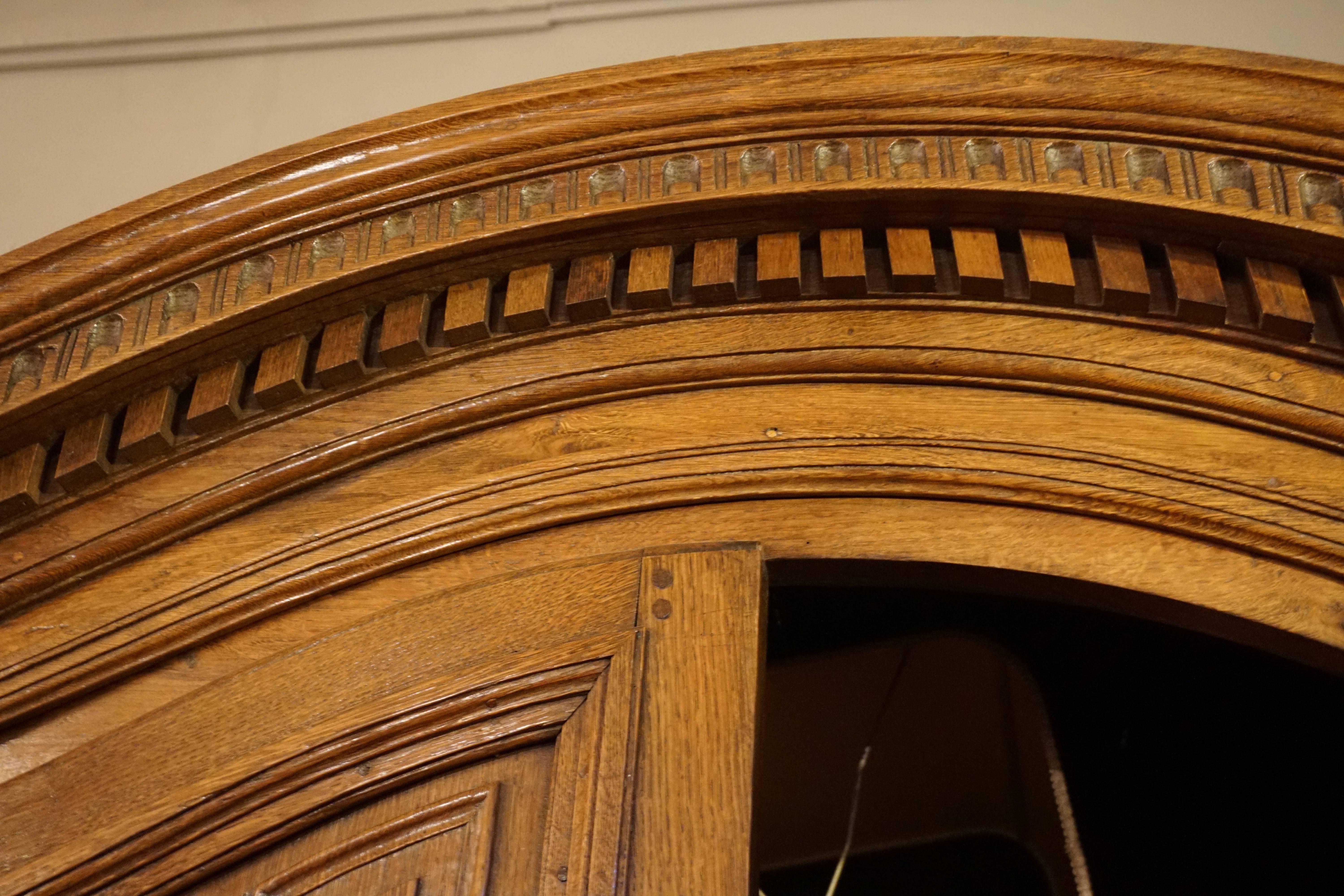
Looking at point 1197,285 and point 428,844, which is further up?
point 1197,285

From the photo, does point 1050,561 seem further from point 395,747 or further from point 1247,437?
point 395,747

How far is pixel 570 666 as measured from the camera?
71cm

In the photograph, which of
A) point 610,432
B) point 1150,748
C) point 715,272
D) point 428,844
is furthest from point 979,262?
point 1150,748

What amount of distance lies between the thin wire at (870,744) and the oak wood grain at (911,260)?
0.50 meters

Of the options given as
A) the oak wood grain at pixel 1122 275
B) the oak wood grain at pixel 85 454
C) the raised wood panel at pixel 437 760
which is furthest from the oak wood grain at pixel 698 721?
the oak wood grain at pixel 85 454

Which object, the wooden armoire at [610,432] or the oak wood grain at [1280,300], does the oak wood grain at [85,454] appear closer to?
the wooden armoire at [610,432]

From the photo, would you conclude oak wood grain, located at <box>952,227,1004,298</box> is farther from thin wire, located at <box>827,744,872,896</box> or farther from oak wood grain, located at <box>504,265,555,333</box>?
thin wire, located at <box>827,744,872,896</box>

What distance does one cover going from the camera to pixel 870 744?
3.97 feet

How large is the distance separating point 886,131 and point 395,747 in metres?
0.54

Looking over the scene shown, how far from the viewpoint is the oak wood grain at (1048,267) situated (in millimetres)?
768

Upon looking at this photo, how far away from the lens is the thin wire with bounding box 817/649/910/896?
118cm

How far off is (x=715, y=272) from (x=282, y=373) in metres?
0.34

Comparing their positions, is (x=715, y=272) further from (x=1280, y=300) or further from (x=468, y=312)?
(x=1280, y=300)

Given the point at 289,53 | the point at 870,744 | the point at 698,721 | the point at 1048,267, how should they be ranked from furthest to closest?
the point at 870,744, the point at 289,53, the point at 1048,267, the point at 698,721
